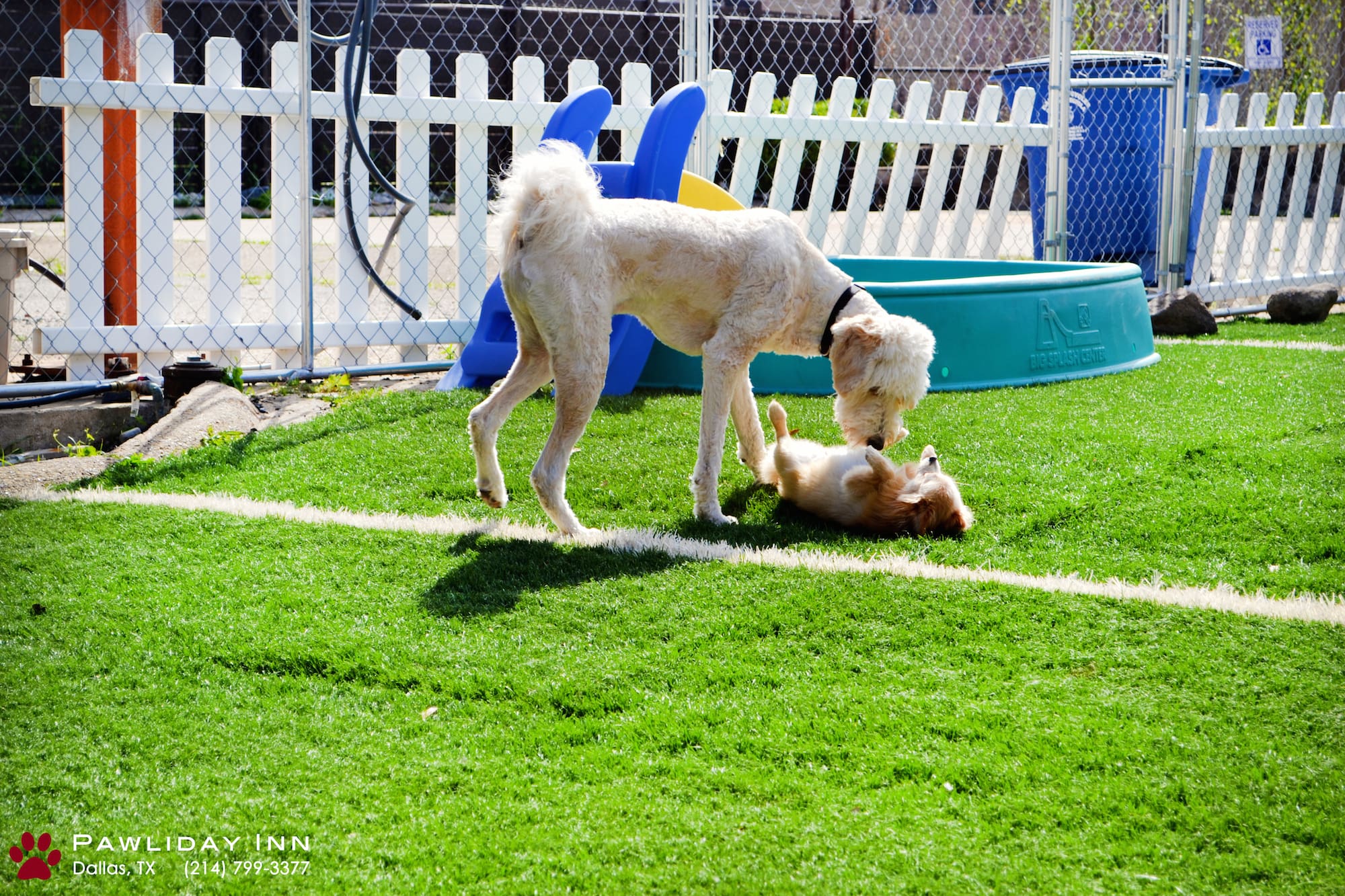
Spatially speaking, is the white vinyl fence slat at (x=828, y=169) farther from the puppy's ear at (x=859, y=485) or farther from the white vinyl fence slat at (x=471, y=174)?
the puppy's ear at (x=859, y=485)

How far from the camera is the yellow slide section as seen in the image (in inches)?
253

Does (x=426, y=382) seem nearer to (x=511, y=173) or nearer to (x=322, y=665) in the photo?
(x=511, y=173)

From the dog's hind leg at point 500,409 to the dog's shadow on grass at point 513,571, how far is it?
26 cm

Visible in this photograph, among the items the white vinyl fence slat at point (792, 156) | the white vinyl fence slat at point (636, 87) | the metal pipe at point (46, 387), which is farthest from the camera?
the white vinyl fence slat at point (792, 156)

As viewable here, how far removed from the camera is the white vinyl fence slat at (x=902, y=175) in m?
9.07

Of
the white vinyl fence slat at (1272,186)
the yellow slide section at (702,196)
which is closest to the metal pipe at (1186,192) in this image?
the white vinyl fence slat at (1272,186)

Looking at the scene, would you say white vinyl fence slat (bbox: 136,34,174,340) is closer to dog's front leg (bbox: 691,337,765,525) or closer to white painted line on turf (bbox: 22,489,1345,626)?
white painted line on turf (bbox: 22,489,1345,626)

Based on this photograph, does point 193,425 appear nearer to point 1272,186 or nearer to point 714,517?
point 714,517

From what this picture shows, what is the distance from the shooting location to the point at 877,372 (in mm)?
4234

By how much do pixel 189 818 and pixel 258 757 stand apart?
25 centimetres

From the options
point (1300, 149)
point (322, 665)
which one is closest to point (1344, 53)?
point (1300, 149)

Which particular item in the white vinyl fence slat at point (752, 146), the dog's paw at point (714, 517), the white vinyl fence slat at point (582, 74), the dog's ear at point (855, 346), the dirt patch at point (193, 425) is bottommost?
the dirt patch at point (193, 425)

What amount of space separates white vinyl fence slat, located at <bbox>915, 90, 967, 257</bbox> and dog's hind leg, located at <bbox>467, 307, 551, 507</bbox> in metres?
5.68

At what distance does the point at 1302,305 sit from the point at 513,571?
25.6 ft
